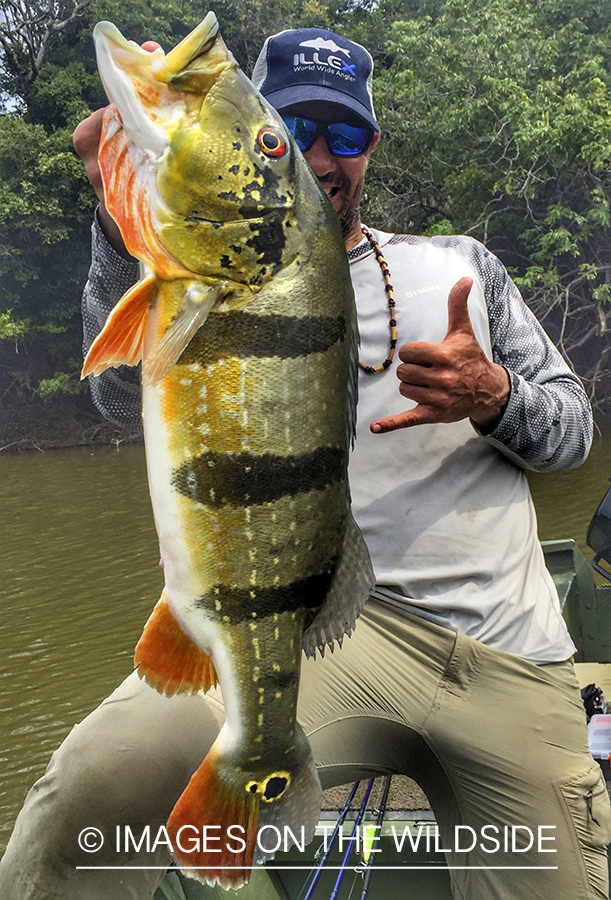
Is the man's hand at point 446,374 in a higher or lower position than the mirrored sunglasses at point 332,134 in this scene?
lower

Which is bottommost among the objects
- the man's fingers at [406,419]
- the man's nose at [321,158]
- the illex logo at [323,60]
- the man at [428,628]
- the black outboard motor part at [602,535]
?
the black outboard motor part at [602,535]

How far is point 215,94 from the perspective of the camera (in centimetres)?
124

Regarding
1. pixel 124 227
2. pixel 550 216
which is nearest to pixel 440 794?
pixel 124 227

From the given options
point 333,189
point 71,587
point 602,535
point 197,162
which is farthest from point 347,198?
point 71,587

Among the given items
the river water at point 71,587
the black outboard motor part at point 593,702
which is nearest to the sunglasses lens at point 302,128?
the black outboard motor part at point 593,702

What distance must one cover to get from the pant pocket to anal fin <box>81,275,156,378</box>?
51.6 inches

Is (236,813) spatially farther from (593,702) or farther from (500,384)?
(593,702)

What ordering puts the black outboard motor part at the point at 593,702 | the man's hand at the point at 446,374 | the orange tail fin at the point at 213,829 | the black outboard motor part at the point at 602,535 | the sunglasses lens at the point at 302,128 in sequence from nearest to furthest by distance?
the orange tail fin at the point at 213,829
the man's hand at the point at 446,374
the sunglasses lens at the point at 302,128
the black outboard motor part at the point at 593,702
the black outboard motor part at the point at 602,535

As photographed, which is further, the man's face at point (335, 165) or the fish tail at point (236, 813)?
the man's face at point (335, 165)

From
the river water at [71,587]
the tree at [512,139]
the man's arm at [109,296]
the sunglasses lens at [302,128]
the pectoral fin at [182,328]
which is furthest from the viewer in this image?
the tree at [512,139]

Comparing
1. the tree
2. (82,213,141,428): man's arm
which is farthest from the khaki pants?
the tree

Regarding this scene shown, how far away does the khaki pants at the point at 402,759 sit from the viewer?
1598mm

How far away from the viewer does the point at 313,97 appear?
6.29 ft

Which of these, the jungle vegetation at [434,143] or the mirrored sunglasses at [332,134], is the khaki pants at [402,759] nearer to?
the mirrored sunglasses at [332,134]
